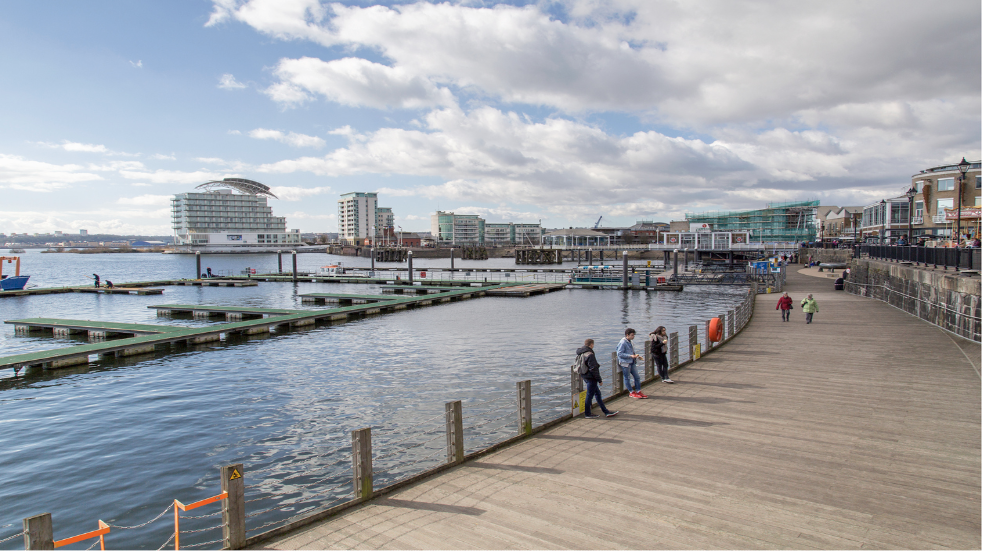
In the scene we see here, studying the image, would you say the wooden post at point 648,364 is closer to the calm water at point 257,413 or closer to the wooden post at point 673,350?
the wooden post at point 673,350

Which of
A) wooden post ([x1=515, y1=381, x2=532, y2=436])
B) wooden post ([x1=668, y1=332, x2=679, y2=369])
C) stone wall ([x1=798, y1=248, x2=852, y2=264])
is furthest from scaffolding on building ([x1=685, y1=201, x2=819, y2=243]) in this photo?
wooden post ([x1=515, y1=381, x2=532, y2=436])

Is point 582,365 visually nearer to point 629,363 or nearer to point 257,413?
point 629,363

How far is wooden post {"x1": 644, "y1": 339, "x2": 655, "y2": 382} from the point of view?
14.4 metres

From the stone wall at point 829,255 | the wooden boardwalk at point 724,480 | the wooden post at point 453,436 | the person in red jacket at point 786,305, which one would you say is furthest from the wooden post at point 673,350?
the stone wall at point 829,255

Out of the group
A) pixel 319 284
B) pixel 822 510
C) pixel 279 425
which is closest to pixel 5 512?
pixel 279 425

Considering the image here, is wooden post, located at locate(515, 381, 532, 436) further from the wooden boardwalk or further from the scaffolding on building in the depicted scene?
the scaffolding on building

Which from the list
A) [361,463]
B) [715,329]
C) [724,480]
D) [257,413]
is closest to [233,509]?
[361,463]

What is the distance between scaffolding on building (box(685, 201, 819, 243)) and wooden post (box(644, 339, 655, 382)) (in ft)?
503

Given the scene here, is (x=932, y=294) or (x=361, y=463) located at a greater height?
(x=932, y=294)

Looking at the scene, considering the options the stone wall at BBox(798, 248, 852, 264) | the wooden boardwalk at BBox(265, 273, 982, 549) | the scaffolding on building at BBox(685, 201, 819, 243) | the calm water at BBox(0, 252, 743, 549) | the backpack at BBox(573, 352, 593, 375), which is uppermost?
the scaffolding on building at BBox(685, 201, 819, 243)

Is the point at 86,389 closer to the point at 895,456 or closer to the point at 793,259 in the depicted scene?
the point at 895,456

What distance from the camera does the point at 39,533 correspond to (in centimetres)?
502

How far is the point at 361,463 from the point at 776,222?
18863 cm

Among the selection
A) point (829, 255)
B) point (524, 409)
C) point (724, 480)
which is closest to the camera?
point (724, 480)
